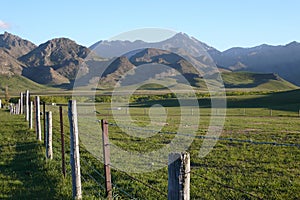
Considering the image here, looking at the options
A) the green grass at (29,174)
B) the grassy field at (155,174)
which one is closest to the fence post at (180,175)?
the grassy field at (155,174)

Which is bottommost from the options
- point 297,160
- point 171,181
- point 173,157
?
point 297,160

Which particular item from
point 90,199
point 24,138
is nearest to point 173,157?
point 90,199

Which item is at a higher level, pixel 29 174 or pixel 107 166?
pixel 107 166

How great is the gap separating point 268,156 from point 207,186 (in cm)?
618

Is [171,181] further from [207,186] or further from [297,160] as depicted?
[297,160]

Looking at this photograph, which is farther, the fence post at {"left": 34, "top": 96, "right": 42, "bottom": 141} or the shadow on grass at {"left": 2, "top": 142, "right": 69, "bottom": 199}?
the fence post at {"left": 34, "top": 96, "right": 42, "bottom": 141}

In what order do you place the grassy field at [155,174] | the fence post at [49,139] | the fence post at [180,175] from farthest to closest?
the fence post at [49,139] → the grassy field at [155,174] → the fence post at [180,175]

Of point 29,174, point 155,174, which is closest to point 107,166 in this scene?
point 155,174

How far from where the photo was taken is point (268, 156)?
1588 cm

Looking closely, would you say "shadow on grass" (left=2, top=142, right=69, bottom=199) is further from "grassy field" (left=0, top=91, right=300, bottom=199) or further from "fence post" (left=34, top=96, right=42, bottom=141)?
"fence post" (left=34, top=96, right=42, bottom=141)

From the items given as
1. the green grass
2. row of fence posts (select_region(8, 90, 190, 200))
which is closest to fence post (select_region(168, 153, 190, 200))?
row of fence posts (select_region(8, 90, 190, 200))

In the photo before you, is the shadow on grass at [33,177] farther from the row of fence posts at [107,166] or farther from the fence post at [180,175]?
the fence post at [180,175]

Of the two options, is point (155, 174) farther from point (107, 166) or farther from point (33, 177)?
point (107, 166)

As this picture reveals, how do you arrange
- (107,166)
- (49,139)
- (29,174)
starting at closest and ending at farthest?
(107,166), (29,174), (49,139)
